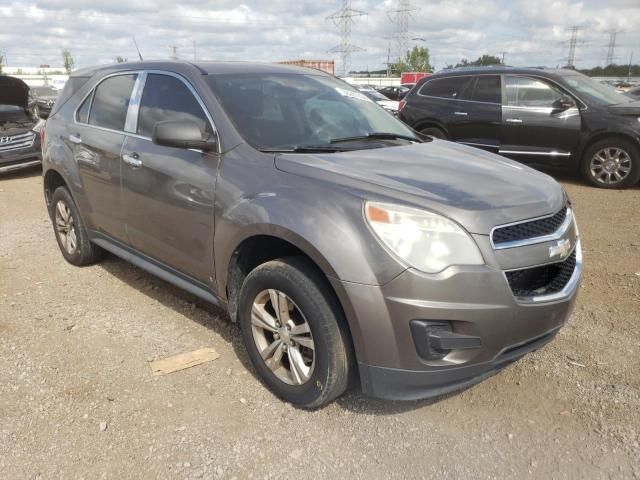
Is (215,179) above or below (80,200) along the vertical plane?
above

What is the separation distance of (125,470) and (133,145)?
2.13 meters

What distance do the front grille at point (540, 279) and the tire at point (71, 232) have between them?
3.62 metres

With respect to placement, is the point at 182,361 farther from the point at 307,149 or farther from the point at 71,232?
the point at 71,232

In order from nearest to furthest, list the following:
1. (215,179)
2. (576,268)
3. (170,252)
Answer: (576,268)
(215,179)
(170,252)

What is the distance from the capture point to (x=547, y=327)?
8.59 ft

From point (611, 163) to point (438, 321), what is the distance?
699 centimetres

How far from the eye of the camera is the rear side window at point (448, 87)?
9180 millimetres

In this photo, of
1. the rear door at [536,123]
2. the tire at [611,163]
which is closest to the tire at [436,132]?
the rear door at [536,123]

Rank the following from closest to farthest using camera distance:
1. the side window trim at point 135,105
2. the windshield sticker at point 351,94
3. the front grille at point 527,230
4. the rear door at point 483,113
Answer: the front grille at point 527,230 → the side window trim at point 135,105 → the windshield sticker at point 351,94 → the rear door at point 483,113

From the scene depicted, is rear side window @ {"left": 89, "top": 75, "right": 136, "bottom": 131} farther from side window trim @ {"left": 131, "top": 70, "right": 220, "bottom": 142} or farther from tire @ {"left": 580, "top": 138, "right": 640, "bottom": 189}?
tire @ {"left": 580, "top": 138, "right": 640, "bottom": 189}

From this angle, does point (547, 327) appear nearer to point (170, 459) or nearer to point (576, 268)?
point (576, 268)

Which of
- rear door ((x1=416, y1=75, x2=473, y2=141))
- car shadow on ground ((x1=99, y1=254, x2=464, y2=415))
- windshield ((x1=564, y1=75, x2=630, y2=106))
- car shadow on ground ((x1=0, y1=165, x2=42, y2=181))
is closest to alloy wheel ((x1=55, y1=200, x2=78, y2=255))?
car shadow on ground ((x1=99, y1=254, x2=464, y2=415))

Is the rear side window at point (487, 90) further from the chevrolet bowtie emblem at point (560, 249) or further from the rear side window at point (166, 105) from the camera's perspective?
the chevrolet bowtie emblem at point (560, 249)

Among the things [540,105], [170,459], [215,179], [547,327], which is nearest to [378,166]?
[215,179]
